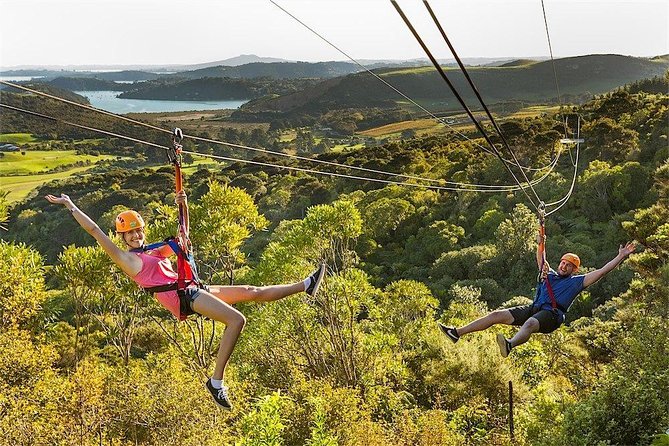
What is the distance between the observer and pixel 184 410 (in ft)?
40.4

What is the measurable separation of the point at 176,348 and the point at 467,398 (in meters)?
8.83

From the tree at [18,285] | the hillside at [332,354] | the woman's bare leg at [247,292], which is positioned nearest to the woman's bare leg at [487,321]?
the hillside at [332,354]

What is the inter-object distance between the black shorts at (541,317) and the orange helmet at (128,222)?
4.64 m

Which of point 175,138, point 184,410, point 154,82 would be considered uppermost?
point 154,82

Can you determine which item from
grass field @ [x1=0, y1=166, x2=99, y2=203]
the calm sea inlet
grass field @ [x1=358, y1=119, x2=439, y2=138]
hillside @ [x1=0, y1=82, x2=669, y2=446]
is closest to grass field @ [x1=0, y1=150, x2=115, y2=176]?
grass field @ [x1=0, y1=166, x2=99, y2=203]

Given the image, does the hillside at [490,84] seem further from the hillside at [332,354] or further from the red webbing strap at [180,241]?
the red webbing strap at [180,241]

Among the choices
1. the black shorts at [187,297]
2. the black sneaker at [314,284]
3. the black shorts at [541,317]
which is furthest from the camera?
the black shorts at [541,317]

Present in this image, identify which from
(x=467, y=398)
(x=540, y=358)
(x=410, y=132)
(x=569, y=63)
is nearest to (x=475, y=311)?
(x=540, y=358)

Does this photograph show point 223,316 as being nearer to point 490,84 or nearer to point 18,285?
point 18,285

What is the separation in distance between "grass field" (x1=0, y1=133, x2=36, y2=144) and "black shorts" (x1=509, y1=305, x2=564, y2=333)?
314 feet

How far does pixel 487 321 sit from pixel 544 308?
0.83 meters

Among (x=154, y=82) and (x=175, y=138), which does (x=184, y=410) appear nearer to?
(x=175, y=138)

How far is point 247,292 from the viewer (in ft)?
16.1

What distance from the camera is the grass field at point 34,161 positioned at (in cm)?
7806
